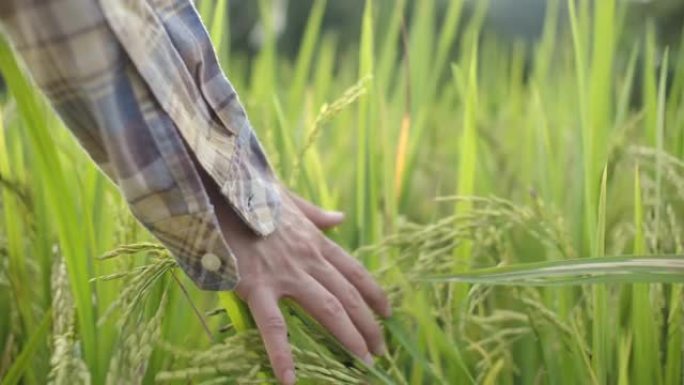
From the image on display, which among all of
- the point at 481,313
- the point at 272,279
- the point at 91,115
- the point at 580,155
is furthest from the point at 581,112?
the point at 91,115

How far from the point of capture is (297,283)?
754mm

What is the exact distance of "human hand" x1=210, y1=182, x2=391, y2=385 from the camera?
2.36 feet

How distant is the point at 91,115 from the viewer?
625 mm

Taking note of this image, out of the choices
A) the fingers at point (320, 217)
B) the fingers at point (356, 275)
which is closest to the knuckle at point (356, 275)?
the fingers at point (356, 275)

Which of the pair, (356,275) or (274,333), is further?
(356,275)

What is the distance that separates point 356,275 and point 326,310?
76 mm

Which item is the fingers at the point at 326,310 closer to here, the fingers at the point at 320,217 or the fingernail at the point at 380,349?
the fingernail at the point at 380,349

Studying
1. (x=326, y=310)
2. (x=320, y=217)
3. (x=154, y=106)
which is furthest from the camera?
(x=320, y=217)

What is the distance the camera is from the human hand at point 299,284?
28.4 inches

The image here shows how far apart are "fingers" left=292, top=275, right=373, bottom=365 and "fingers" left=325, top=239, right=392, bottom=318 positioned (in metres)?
0.06

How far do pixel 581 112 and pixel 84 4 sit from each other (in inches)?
18.5

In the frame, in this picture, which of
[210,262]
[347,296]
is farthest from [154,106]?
[347,296]

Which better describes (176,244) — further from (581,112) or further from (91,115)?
(581,112)

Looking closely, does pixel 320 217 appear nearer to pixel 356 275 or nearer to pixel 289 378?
pixel 356 275
